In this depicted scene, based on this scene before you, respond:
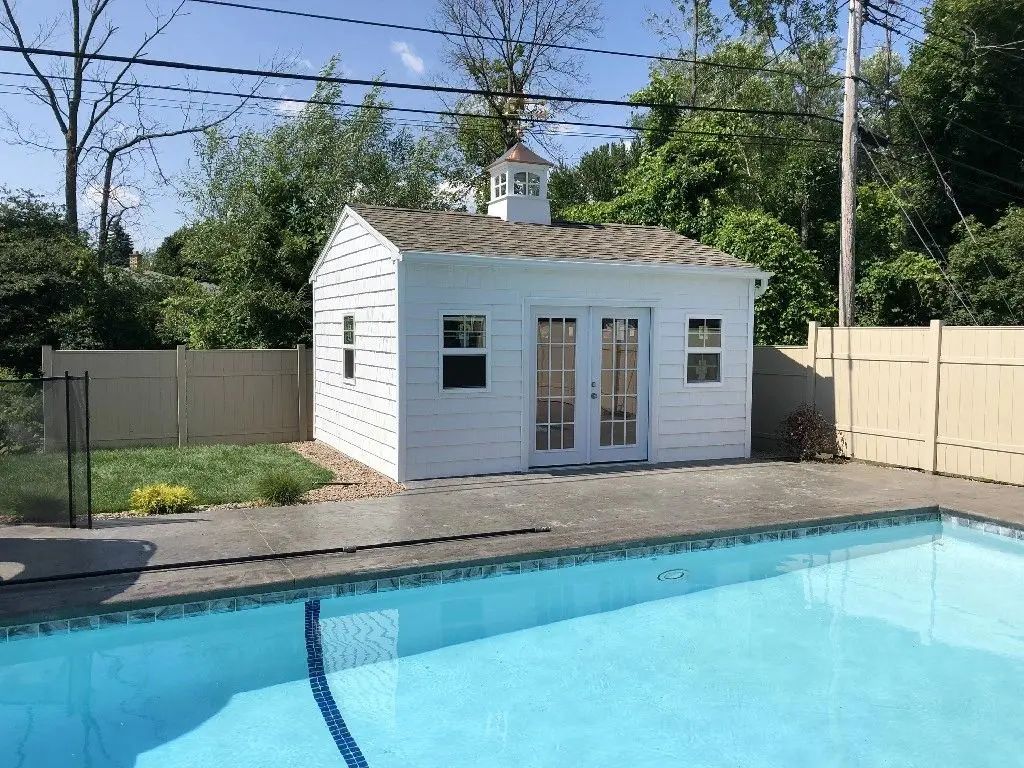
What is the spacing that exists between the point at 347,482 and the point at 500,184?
6.16m

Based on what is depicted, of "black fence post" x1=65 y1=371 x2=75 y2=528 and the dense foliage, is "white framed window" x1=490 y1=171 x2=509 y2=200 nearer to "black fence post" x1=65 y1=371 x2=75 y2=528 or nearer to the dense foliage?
the dense foliage

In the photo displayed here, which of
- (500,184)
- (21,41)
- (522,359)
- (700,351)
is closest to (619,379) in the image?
(700,351)

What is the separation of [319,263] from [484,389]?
5.38 m

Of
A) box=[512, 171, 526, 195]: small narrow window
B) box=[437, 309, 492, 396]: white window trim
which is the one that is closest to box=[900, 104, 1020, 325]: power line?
box=[512, 171, 526, 195]: small narrow window

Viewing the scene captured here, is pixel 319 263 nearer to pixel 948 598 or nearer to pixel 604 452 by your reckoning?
pixel 604 452

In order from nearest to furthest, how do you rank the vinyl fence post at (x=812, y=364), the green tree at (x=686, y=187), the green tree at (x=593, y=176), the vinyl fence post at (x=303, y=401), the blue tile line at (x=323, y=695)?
the blue tile line at (x=323, y=695) < the vinyl fence post at (x=812, y=364) < the vinyl fence post at (x=303, y=401) < the green tree at (x=686, y=187) < the green tree at (x=593, y=176)

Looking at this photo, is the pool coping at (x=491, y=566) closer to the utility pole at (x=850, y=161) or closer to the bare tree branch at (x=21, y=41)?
the utility pole at (x=850, y=161)

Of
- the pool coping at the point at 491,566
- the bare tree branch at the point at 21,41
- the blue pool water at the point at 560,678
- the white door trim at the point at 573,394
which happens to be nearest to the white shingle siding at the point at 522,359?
the white door trim at the point at 573,394

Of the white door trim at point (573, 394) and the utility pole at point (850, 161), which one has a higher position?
the utility pole at point (850, 161)

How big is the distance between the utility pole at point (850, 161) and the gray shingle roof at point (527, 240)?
1854mm

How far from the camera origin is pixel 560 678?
568 cm

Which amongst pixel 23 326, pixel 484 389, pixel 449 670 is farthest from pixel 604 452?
pixel 23 326

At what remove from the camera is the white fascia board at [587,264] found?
1012 cm

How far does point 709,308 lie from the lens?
40.0ft
